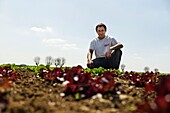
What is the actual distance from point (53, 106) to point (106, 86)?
97 centimetres

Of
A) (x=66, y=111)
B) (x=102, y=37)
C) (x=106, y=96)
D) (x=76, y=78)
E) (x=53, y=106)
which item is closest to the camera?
(x=66, y=111)

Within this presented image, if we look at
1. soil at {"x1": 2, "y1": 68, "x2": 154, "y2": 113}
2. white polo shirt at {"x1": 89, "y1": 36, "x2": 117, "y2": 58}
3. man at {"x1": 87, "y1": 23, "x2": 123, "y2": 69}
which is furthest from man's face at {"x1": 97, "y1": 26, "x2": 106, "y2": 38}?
soil at {"x1": 2, "y1": 68, "x2": 154, "y2": 113}

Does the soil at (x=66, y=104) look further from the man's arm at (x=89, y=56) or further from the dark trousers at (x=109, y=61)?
the dark trousers at (x=109, y=61)

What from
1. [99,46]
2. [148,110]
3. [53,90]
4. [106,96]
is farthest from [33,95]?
[99,46]

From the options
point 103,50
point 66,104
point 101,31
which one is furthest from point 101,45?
point 66,104

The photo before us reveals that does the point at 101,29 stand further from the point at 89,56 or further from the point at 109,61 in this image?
the point at 109,61

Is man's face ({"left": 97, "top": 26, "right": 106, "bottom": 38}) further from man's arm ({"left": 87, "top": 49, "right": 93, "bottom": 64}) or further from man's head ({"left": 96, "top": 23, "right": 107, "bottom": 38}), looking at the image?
man's arm ({"left": 87, "top": 49, "right": 93, "bottom": 64})

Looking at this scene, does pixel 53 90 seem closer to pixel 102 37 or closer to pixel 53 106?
pixel 53 106

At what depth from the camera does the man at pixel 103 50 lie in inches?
433

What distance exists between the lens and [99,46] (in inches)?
444

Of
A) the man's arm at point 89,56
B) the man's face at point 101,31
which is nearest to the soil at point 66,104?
the man's arm at point 89,56

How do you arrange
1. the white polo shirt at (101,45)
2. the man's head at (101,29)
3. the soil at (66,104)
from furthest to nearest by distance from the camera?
the white polo shirt at (101,45) < the man's head at (101,29) < the soil at (66,104)

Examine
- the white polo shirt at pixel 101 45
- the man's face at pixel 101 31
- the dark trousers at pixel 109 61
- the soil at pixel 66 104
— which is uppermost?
the man's face at pixel 101 31

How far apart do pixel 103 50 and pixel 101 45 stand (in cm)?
21
